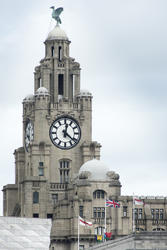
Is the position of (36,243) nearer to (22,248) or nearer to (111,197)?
(22,248)

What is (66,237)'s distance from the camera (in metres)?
196

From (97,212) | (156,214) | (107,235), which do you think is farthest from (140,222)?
(107,235)

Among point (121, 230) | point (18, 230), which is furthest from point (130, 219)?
point (18, 230)

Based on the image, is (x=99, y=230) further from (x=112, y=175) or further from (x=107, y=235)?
(x=107, y=235)

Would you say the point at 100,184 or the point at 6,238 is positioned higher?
the point at 100,184

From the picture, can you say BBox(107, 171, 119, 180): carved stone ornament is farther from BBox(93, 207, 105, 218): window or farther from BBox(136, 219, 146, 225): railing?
BBox(136, 219, 146, 225): railing

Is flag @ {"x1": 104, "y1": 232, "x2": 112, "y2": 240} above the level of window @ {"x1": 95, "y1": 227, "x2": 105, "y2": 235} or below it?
below

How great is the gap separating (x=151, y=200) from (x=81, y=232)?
13.0 meters

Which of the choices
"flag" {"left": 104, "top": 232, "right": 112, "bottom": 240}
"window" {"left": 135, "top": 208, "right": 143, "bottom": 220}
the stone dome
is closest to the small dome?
the stone dome

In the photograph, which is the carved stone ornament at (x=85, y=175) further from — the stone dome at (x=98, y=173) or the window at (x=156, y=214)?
the window at (x=156, y=214)

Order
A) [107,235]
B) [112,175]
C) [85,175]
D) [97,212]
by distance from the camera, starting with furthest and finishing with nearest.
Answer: [112,175] → [85,175] → [97,212] → [107,235]

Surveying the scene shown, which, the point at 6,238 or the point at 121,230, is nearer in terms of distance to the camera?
the point at 6,238

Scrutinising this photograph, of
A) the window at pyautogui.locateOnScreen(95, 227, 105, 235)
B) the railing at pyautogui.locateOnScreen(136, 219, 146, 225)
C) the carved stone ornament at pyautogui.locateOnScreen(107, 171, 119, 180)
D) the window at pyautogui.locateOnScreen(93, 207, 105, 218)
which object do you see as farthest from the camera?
the carved stone ornament at pyautogui.locateOnScreen(107, 171, 119, 180)

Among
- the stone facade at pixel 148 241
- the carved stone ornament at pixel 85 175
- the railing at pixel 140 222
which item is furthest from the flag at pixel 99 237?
the stone facade at pixel 148 241
